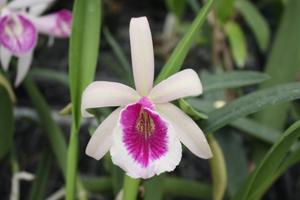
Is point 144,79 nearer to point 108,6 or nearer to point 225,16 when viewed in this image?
point 225,16

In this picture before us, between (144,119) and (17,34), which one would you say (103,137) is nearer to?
(144,119)

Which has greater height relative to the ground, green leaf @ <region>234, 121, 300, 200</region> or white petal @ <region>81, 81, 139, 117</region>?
white petal @ <region>81, 81, 139, 117</region>

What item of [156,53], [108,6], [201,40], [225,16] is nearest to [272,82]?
[225,16]

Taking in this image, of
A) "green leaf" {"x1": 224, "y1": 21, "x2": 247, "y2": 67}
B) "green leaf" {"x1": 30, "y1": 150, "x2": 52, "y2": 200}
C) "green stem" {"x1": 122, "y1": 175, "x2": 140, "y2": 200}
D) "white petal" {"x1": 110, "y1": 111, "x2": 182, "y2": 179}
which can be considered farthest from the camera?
"green leaf" {"x1": 224, "y1": 21, "x2": 247, "y2": 67}

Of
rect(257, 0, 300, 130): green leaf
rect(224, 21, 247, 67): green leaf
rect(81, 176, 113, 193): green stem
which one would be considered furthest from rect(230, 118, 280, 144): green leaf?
rect(81, 176, 113, 193): green stem

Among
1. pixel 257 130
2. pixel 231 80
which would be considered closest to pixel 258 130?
pixel 257 130

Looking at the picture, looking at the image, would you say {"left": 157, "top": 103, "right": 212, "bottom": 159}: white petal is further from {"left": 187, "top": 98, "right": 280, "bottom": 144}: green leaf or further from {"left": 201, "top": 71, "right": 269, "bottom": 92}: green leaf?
{"left": 187, "top": 98, "right": 280, "bottom": 144}: green leaf

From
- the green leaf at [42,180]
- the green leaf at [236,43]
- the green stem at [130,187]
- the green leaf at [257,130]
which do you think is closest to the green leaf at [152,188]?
the green stem at [130,187]

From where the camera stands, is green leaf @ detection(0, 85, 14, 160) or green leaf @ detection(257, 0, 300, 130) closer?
green leaf @ detection(0, 85, 14, 160)

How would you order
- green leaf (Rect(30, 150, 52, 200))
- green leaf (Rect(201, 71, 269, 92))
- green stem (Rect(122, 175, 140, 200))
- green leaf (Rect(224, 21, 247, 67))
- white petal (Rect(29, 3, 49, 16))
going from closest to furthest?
1. green stem (Rect(122, 175, 140, 200))
2. green leaf (Rect(201, 71, 269, 92))
3. white petal (Rect(29, 3, 49, 16))
4. green leaf (Rect(30, 150, 52, 200))
5. green leaf (Rect(224, 21, 247, 67))
